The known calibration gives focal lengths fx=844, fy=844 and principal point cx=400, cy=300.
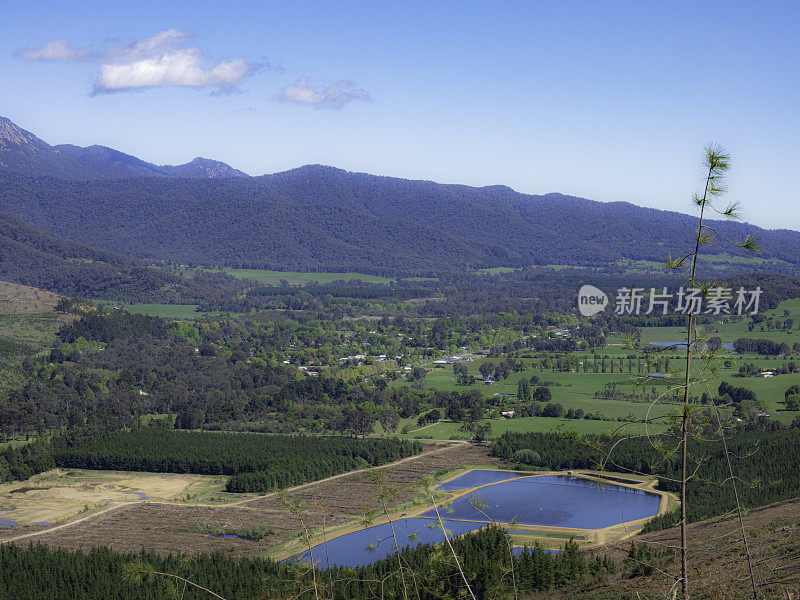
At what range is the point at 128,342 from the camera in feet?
351

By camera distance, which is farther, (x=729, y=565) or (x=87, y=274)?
(x=87, y=274)

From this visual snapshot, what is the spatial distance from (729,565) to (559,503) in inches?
943

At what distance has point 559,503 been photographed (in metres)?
47.1

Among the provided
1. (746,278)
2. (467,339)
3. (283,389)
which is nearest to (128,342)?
(283,389)

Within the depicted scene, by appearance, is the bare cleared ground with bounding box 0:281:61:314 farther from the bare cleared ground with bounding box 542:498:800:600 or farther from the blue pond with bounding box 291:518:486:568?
the bare cleared ground with bounding box 542:498:800:600

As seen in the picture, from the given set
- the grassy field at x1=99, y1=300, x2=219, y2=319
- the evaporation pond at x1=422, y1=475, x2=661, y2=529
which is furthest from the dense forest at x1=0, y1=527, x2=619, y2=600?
the grassy field at x1=99, y1=300, x2=219, y2=319

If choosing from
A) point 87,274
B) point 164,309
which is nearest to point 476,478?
point 164,309

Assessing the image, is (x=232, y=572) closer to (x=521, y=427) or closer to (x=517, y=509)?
(x=517, y=509)

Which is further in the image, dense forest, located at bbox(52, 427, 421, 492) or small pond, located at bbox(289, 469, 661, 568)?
dense forest, located at bbox(52, 427, 421, 492)

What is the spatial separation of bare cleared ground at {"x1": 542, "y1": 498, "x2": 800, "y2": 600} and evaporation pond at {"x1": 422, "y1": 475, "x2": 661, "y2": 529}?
889 cm

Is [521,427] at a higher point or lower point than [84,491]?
higher

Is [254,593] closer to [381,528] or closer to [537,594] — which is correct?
[537,594]

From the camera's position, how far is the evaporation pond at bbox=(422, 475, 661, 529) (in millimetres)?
43256

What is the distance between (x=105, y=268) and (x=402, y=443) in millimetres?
121247
